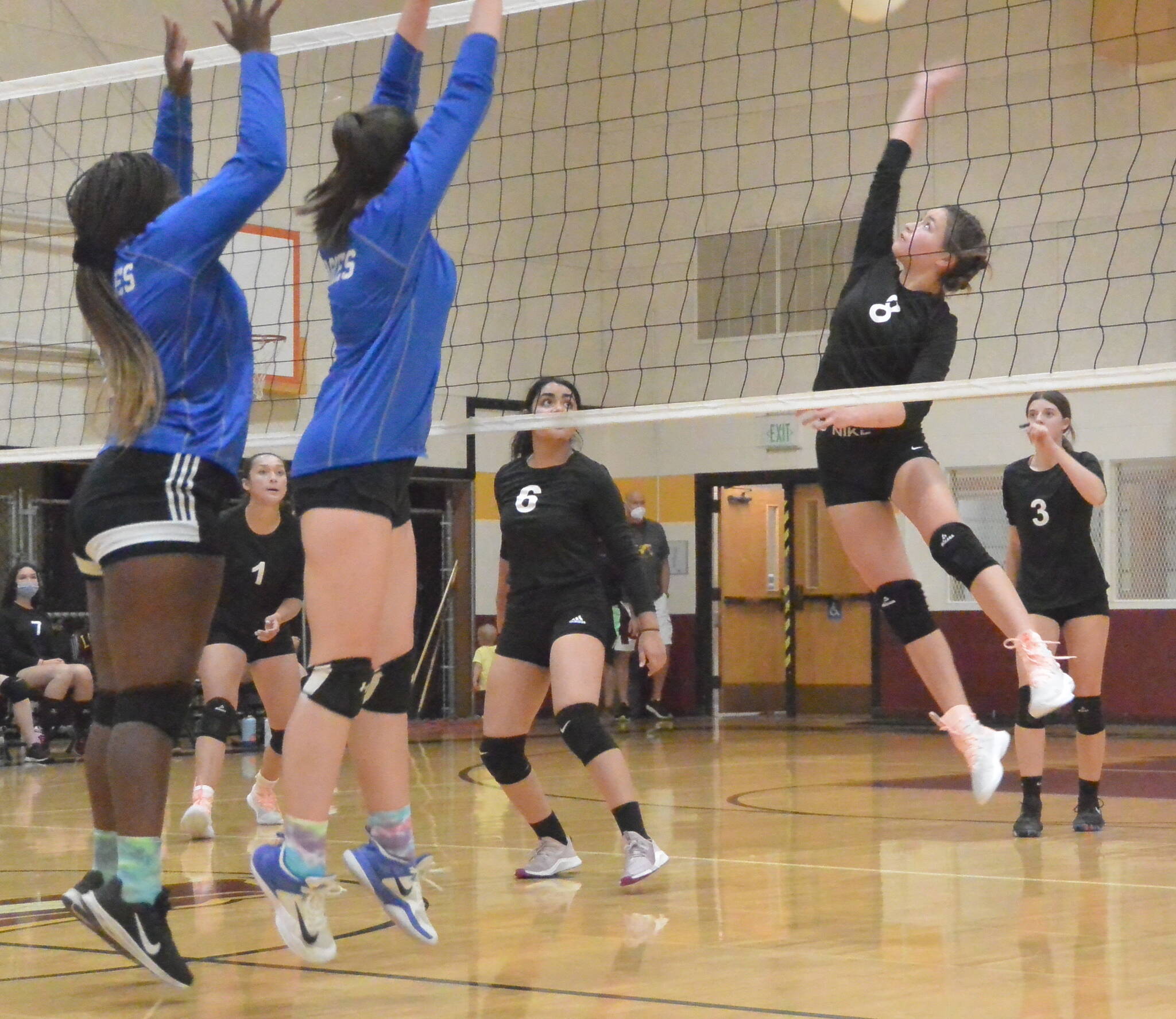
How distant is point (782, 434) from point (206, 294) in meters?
12.5

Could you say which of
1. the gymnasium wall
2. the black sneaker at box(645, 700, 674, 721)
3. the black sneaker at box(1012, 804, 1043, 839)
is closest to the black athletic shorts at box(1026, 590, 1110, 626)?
the black sneaker at box(1012, 804, 1043, 839)

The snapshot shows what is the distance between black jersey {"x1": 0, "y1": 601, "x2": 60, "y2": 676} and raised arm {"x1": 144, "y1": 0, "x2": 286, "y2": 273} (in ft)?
28.0

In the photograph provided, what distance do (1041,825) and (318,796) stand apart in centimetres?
413

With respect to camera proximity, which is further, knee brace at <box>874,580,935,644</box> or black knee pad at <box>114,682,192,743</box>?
knee brace at <box>874,580,935,644</box>

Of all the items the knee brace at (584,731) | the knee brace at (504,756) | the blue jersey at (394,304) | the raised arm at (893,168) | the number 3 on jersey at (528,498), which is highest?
the raised arm at (893,168)

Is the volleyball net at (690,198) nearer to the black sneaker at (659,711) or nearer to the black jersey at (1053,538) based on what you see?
the black sneaker at (659,711)

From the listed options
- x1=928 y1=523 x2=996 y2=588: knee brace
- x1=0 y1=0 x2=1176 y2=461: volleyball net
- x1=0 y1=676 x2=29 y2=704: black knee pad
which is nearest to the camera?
x1=928 y1=523 x2=996 y2=588: knee brace

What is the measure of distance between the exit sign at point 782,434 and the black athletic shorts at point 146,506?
12419mm

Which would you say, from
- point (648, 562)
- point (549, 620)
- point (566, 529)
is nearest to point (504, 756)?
point (549, 620)

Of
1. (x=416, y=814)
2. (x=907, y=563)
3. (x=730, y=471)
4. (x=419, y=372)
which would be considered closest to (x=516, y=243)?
(x=730, y=471)

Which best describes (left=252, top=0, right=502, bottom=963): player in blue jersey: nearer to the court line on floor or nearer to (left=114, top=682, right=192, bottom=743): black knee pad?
the court line on floor

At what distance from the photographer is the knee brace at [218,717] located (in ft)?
23.2

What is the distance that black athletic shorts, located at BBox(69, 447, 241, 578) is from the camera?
143 inches

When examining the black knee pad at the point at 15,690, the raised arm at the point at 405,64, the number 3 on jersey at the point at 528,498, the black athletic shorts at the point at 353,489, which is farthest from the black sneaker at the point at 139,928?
the black knee pad at the point at 15,690
